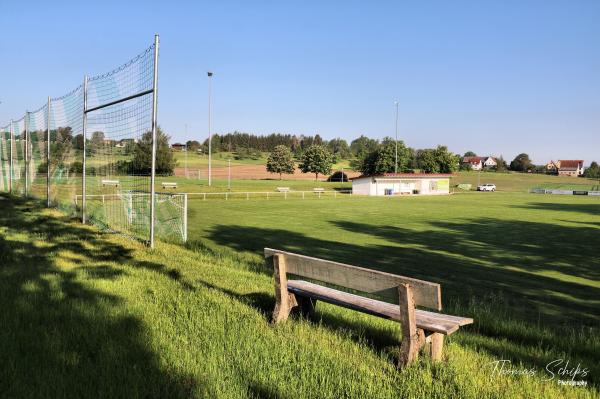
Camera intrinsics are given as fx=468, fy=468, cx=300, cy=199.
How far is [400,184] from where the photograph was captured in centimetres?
6431

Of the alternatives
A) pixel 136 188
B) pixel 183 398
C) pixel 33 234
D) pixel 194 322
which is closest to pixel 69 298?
pixel 194 322

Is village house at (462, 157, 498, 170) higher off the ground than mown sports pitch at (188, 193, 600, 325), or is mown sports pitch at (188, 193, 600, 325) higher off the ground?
village house at (462, 157, 498, 170)

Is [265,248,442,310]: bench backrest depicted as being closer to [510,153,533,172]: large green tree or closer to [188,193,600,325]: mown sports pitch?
[188,193,600,325]: mown sports pitch

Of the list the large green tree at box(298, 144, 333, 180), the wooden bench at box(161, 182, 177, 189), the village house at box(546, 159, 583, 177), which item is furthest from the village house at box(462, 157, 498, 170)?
the wooden bench at box(161, 182, 177, 189)

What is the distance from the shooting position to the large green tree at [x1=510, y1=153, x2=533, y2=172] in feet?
512

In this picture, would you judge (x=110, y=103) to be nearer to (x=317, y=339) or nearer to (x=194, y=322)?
(x=194, y=322)

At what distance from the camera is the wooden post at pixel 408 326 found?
3.63 metres

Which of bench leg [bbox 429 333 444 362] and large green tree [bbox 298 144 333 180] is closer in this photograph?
bench leg [bbox 429 333 444 362]

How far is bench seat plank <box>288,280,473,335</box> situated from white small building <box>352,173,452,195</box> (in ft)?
187

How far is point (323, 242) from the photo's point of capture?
14914 millimetres

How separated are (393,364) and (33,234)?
9129 mm

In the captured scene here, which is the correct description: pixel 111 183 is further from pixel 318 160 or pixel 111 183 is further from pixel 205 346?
pixel 318 160

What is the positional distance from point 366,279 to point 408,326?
55 cm

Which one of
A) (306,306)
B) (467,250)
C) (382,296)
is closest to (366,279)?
(382,296)
